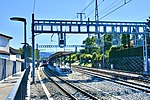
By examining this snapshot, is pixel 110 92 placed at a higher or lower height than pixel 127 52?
lower

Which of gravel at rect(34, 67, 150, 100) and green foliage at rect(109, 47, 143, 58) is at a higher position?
green foliage at rect(109, 47, 143, 58)

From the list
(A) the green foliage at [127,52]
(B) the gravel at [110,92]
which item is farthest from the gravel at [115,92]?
(A) the green foliage at [127,52]

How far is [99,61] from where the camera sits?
70.8m

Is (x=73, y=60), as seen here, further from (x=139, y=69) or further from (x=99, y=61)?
(x=139, y=69)

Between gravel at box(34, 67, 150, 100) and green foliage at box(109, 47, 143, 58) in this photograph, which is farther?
green foliage at box(109, 47, 143, 58)

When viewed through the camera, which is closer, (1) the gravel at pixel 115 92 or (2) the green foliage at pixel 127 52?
(1) the gravel at pixel 115 92

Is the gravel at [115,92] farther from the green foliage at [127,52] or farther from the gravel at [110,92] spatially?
the green foliage at [127,52]

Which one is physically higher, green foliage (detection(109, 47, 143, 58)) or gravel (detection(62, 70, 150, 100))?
green foliage (detection(109, 47, 143, 58))

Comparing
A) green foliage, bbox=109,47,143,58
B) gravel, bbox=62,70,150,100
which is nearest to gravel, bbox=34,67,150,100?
gravel, bbox=62,70,150,100

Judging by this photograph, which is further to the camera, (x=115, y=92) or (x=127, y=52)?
(x=127, y=52)

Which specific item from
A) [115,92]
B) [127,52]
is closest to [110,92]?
[115,92]

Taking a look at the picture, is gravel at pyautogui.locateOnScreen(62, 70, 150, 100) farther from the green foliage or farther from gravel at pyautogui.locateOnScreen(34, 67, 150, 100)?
the green foliage

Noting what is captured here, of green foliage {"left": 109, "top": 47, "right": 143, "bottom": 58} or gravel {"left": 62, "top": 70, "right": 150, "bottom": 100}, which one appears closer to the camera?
gravel {"left": 62, "top": 70, "right": 150, "bottom": 100}

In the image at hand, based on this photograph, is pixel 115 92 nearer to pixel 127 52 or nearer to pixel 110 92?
pixel 110 92
